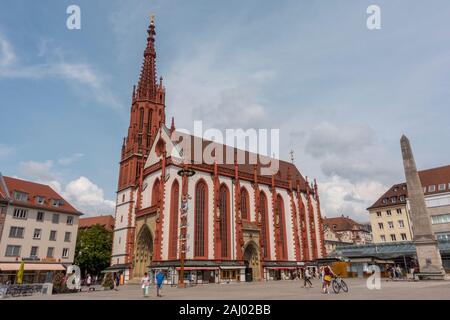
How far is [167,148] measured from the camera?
149ft

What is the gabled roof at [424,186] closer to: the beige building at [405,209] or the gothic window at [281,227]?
the beige building at [405,209]

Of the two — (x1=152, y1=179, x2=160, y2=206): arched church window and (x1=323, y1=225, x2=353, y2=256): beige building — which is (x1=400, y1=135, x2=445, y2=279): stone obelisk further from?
(x1=323, y1=225, x2=353, y2=256): beige building

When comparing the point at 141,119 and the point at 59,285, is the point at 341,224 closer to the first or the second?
the point at 141,119

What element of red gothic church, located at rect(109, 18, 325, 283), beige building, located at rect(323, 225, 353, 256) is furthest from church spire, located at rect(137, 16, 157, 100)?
beige building, located at rect(323, 225, 353, 256)

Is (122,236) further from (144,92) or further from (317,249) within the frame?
(317,249)

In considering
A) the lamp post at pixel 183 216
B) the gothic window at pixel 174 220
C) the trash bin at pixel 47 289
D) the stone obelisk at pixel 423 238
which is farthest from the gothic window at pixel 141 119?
the stone obelisk at pixel 423 238

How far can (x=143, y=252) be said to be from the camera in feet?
148

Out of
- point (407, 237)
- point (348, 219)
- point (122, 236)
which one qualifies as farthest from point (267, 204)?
point (348, 219)

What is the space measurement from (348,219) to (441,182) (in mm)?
49980

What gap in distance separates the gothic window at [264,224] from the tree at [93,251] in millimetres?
30769

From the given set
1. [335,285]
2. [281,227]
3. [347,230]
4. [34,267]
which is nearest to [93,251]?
[34,267]

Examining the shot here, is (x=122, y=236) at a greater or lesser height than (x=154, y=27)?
lesser

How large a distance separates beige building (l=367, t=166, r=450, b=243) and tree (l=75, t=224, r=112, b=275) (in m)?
53.5

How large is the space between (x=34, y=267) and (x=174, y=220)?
2069cm
